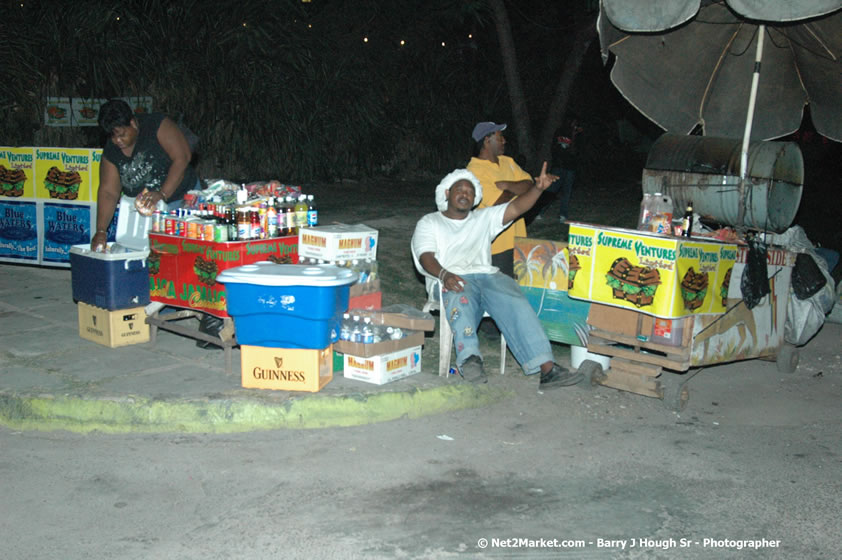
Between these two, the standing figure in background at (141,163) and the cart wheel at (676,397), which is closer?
the cart wheel at (676,397)

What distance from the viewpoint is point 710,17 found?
6.68 meters

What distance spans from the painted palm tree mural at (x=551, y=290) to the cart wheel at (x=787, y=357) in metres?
1.82

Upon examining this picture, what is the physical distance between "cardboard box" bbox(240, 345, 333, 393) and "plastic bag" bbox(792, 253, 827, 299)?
4.00 m

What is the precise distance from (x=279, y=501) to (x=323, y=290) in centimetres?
152

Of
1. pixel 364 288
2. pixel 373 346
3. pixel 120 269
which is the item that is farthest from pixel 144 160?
pixel 373 346

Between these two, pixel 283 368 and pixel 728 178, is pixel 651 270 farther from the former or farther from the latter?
pixel 283 368

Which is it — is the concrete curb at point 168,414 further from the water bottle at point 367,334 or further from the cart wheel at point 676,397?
the cart wheel at point 676,397

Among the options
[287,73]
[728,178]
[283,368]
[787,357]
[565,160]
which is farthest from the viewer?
[287,73]

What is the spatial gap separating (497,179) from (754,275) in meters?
2.13

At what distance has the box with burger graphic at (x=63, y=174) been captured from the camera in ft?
29.0

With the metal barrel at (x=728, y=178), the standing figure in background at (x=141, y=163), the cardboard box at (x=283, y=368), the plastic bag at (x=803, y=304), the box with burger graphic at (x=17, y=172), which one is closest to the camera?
the cardboard box at (x=283, y=368)

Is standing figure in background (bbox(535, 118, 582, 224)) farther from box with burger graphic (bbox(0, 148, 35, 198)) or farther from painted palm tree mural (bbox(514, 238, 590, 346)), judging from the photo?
box with burger graphic (bbox(0, 148, 35, 198))

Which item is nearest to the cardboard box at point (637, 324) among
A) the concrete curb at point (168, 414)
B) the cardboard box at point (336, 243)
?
the cardboard box at point (336, 243)

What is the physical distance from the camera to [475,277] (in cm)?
618
